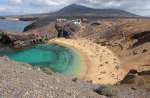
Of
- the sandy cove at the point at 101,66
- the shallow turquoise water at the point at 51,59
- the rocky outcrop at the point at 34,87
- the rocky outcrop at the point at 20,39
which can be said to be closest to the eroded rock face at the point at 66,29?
the rocky outcrop at the point at 20,39

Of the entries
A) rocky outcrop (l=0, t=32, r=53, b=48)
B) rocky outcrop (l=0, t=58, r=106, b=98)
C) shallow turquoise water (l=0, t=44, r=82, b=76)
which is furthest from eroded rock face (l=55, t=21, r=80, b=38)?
rocky outcrop (l=0, t=58, r=106, b=98)

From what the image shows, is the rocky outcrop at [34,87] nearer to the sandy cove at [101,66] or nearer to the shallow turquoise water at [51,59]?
the sandy cove at [101,66]

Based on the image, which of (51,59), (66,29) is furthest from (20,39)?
(51,59)

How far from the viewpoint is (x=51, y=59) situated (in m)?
65.1

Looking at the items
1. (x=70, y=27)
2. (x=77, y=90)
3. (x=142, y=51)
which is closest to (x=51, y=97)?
(x=77, y=90)

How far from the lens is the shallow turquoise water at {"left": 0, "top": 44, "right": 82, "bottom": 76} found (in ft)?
→ 174

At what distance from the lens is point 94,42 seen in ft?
296

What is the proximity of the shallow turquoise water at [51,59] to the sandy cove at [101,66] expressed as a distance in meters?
1.52

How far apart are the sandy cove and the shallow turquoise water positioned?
4.99 ft

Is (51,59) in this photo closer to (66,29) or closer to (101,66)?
(101,66)

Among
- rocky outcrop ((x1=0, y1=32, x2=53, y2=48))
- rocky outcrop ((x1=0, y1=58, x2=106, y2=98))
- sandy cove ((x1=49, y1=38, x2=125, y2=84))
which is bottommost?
rocky outcrop ((x1=0, y1=32, x2=53, y2=48))

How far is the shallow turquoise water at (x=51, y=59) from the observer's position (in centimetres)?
5297

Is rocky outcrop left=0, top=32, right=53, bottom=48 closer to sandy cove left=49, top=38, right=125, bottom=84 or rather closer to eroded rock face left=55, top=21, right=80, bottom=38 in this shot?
eroded rock face left=55, top=21, right=80, bottom=38

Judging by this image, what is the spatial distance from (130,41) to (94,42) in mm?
12937
